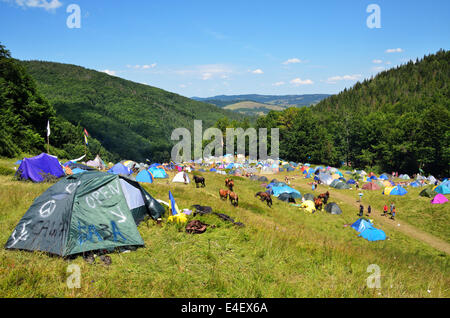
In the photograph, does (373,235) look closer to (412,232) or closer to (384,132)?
(412,232)

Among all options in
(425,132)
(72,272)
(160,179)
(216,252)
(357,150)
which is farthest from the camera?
(357,150)

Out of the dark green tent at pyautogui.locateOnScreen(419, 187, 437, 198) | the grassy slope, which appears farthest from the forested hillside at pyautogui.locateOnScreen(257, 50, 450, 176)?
the grassy slope

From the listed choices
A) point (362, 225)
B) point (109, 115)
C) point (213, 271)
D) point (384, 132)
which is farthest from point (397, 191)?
point (109, 115)

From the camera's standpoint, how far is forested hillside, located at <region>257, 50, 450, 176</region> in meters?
45.0

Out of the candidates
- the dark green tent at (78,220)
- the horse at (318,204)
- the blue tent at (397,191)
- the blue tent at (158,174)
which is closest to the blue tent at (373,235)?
the horse at (318,204)

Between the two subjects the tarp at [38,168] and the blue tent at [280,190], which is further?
the blue tent at [280,190]

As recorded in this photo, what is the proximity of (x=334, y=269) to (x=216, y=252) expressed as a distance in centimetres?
281

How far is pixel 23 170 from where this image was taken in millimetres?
14227

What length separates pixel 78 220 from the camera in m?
6.01

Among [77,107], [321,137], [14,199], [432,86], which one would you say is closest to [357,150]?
[321,137]

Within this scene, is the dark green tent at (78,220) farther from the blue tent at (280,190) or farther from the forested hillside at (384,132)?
the forested hillside at (384,132)

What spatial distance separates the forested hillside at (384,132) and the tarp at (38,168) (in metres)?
52.5

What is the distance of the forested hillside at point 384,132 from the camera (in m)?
45.0

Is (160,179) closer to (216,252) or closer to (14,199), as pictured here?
(14,199)
